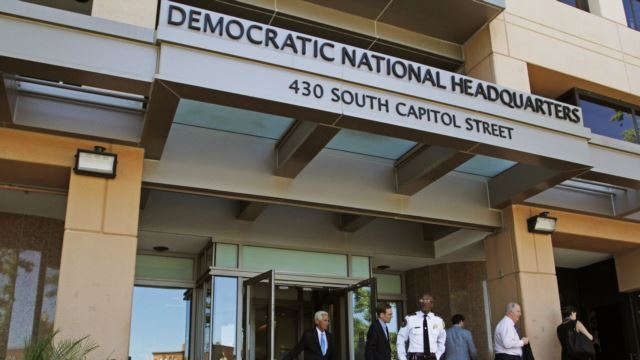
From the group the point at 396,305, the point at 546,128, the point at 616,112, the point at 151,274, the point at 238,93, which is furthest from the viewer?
the point at 396,305

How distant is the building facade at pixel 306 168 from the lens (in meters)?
7.14

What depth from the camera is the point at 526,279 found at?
10391 millimetres

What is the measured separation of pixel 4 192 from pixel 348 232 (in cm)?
595

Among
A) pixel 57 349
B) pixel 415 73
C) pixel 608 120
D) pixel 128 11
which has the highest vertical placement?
pixel 608 120

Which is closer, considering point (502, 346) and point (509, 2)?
point (502, 346)

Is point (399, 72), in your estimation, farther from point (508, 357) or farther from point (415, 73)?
point (508, 357)

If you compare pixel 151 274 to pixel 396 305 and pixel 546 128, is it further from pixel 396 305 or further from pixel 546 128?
pixel 546 128

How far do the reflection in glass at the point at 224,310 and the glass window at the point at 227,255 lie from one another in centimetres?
24

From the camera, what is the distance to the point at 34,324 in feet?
31.4

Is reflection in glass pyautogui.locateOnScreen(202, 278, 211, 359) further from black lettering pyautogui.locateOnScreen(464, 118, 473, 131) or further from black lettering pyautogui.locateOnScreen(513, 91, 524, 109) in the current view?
black lettering pyautogui.locateOnScreen(513, 91, 524, 109)

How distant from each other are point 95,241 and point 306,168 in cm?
333

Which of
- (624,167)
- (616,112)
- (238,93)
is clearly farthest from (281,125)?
(616,112)

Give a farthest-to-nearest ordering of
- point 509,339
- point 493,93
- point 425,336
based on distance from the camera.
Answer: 1. point 509,339
2. point 493,93
3. point 425,336

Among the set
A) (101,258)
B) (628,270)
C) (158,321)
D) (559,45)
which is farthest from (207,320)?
(628,270)
